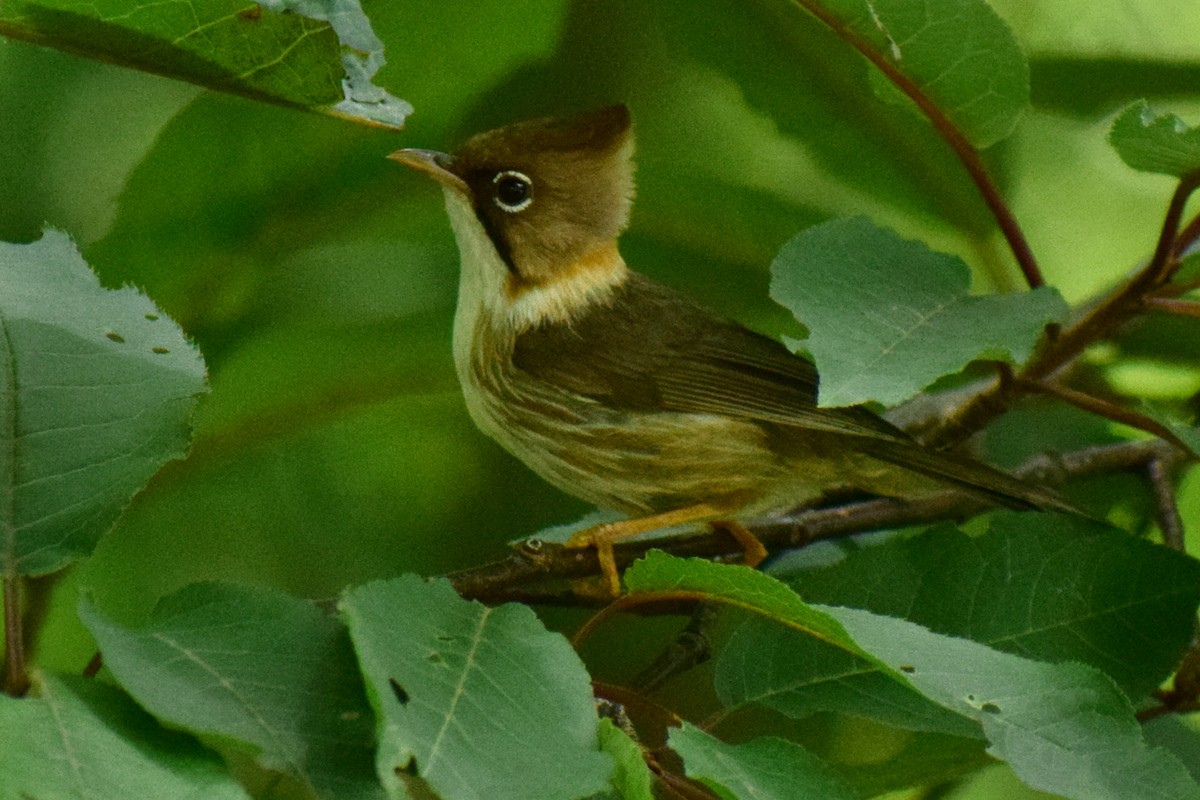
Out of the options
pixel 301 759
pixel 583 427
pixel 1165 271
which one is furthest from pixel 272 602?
pixel 1165 271

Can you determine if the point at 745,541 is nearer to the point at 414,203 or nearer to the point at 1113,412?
the point at 1113,412

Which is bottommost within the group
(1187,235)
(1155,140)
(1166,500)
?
(1166,500)

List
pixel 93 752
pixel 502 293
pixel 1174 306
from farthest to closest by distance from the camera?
1. pixel 502 293
2. pixel 1174 306
3. pixel 93 752

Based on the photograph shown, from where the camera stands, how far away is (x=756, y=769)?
85 cm

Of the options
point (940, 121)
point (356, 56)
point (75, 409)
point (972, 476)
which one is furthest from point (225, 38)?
point (972, 476)

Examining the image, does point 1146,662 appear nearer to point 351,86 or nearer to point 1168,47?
point 351,86

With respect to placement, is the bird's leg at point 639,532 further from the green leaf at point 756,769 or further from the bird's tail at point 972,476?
the green leaf at point 756,769

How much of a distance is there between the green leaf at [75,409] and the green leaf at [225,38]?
0.18 metres

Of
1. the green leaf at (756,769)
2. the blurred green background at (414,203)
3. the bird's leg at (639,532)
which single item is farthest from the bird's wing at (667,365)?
the green leaf at (756,769)

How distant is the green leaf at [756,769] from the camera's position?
80 centimetres

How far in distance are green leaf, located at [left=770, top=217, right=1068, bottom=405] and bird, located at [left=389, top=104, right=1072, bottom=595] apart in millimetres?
278

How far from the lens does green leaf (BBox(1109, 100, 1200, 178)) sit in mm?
1087

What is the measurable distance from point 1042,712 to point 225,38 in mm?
743

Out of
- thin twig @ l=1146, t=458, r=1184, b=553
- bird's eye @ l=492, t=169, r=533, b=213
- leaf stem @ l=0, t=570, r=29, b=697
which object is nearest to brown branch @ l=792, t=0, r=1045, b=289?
bird's eye @ l=492, t=169, r=533, b=213
